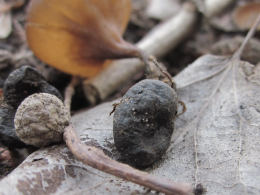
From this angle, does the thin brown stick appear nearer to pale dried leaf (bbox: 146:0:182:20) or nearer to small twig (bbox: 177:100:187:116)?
small twig (bbox: 177:100:187:116)

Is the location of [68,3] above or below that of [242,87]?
above

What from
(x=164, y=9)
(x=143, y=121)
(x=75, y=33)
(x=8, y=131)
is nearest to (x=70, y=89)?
(x=75, y=33)

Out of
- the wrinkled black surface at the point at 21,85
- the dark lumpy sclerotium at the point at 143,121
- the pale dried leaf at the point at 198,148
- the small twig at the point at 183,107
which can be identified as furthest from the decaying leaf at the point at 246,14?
the wrinkled black surface at the point at 21,85

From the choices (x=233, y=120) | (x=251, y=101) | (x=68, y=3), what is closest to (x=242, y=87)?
(x=251, y=101)

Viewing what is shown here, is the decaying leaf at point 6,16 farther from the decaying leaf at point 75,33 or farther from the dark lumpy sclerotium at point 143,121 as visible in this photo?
the dark lumpy sclerotium at point 143,121

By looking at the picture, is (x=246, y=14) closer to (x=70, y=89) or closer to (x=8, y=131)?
(x=70, y=89)

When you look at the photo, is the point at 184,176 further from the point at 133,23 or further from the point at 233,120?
the point at 133,23
